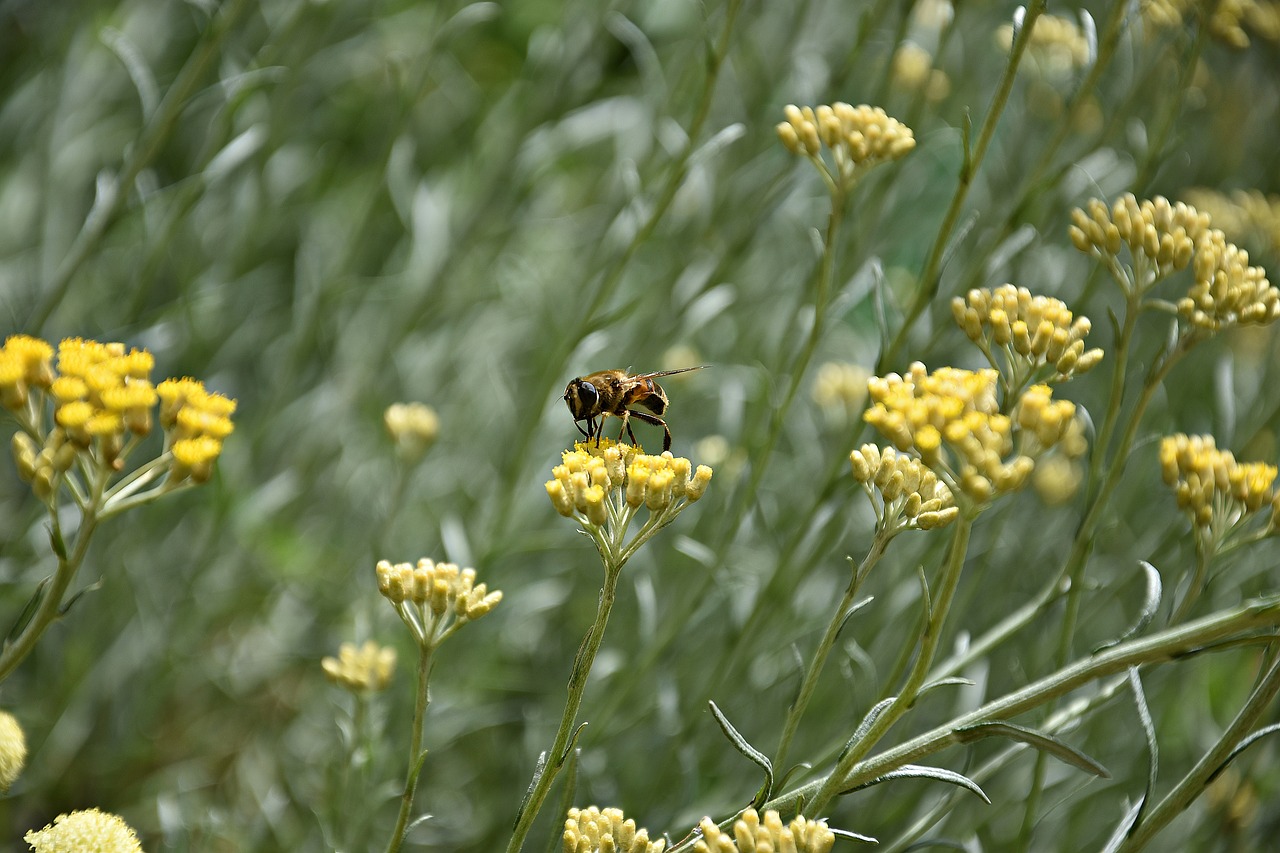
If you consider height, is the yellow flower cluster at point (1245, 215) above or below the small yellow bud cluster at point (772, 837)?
above

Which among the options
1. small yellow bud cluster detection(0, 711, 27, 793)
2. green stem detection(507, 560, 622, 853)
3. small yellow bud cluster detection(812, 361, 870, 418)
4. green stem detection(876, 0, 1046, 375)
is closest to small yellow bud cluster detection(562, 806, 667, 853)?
green stem detection(507, 560, 622, 853)

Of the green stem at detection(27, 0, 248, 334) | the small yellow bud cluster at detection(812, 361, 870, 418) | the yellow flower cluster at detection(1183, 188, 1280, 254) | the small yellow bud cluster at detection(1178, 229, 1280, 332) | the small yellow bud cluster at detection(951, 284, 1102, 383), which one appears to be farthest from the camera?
the small yellow bud cluster at detection(812, 361, 870, 418)

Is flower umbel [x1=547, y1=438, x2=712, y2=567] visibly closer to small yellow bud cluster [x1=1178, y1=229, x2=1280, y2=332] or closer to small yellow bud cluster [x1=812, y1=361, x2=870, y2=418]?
small yellow bud cluster [x1=1178, y1=229, x2=1280, y2=332]

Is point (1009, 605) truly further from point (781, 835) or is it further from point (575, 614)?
point (781, 835)

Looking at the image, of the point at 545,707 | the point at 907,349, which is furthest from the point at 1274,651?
the point at 545,707

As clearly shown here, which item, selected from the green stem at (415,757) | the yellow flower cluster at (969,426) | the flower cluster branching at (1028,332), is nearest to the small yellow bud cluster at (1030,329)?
the flower cluster branching at (1028,332)

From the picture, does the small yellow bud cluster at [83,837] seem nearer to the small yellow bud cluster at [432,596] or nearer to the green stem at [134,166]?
the small yellow bud cluster at [432,596]
